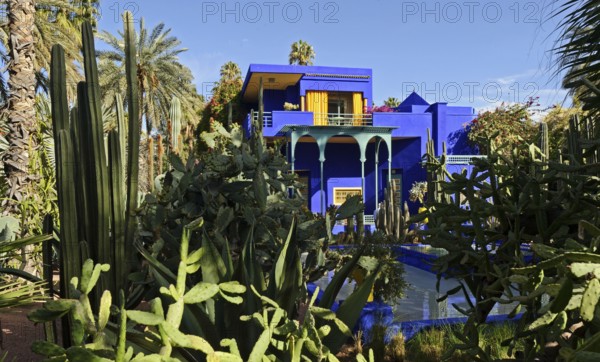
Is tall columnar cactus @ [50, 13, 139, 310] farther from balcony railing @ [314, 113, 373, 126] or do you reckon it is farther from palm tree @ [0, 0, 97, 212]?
balcony railing @ [314, 113, 373, 126]

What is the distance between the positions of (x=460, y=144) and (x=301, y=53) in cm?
1429

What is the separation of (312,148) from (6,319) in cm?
1658

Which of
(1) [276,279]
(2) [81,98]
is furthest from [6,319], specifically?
(1) [276,279]

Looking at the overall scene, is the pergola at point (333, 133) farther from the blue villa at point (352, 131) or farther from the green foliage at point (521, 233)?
the green foliage at point (521, 233)

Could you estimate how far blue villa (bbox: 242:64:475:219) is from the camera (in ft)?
60.6

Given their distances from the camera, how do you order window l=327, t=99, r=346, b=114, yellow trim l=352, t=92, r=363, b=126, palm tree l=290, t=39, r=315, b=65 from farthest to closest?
palm tree l=290, t=39, r=315, b=65 → window l=327, t=99, r=346, b=114 → yellow trim l=352, t=92, r=363, b=126

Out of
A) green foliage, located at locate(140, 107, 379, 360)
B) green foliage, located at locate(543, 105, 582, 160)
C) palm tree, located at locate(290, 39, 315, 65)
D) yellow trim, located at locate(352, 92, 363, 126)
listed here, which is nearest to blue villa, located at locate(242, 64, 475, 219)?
yellow trim, located at locate(352, 92, 363, 126)

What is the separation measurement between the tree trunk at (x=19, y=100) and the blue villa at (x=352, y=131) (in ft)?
40.2

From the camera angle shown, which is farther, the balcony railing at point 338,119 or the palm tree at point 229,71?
the palm tree at point 229,71

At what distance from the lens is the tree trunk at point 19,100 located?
18.2 feet

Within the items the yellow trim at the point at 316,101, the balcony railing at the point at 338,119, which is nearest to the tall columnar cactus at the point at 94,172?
the balcony railing at the point at 338,119

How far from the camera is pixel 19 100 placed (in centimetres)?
571

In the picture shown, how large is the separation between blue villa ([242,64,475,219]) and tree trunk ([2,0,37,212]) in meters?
12.3

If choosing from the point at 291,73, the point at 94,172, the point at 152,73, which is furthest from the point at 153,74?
the point at 94,172
